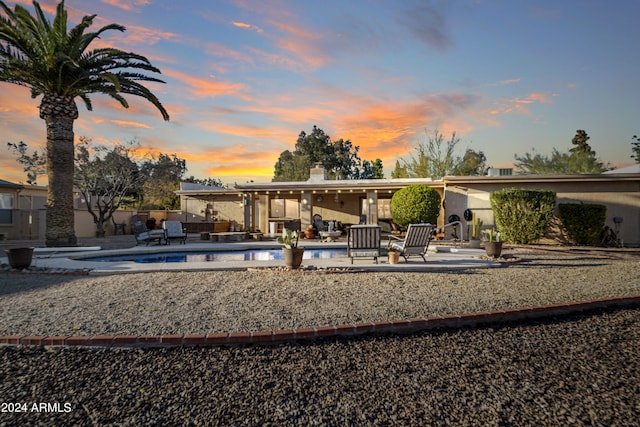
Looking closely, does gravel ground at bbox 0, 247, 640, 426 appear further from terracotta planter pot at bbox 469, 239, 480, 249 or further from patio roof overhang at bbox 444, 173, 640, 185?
patio roof overhang at bbox 444, 173, 640, 185

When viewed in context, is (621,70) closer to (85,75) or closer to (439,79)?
(439,79)

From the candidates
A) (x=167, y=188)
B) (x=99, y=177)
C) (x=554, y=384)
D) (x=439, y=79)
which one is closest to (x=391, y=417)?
(x=554, y=384)

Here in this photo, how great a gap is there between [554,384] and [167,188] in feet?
115

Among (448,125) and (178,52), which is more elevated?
(448,125)

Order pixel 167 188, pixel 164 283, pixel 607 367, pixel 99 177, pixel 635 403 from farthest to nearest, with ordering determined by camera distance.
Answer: pixel 167 188 → pixel 99 177 → pixel 164 283 → pixel 607 367 → pixel 635 403

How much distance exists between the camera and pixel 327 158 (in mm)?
45188

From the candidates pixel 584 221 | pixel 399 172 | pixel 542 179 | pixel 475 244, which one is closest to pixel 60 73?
pixel 475 244

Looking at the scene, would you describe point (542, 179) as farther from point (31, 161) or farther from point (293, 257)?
point (31, 161)

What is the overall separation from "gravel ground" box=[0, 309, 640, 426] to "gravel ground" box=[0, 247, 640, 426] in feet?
0.04

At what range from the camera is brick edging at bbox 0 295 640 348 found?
363cm

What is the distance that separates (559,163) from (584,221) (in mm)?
23808

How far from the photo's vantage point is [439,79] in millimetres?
14594

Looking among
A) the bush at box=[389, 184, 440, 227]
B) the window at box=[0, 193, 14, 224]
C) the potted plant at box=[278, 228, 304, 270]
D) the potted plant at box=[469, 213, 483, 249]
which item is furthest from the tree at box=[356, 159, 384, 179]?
the potted plant at box=[278, 228, 304, 270]

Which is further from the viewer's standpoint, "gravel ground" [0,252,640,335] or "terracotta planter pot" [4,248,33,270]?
"terracotta planter pot" [4,248,33,270]
